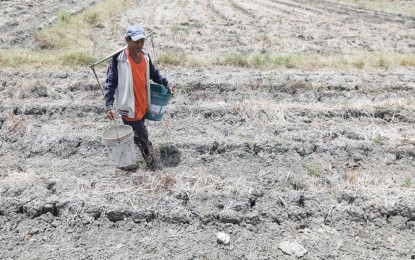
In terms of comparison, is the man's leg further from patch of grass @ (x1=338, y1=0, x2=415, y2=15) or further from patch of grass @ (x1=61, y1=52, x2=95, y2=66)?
patch of grass @ (x1=338, y1=0, x2=415, y2=15)

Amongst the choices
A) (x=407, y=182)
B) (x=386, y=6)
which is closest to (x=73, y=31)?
(x=407, y=182)

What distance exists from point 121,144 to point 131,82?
66 centimetres

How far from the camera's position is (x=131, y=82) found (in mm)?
4207

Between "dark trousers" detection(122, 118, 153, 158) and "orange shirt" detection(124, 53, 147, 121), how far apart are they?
0.08 metres

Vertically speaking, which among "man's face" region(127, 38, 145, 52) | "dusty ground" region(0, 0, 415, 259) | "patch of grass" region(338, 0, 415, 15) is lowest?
"patch of grass" region(338, 0, 415, 15)

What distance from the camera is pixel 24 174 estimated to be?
4.56 meters

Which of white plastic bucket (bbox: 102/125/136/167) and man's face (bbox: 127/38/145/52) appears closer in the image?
man's face (bbox: 127/38/145/52)

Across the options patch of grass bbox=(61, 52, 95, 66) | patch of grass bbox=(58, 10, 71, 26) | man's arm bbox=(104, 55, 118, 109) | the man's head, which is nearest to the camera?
A: the man's head

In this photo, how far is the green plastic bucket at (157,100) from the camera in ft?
14.8

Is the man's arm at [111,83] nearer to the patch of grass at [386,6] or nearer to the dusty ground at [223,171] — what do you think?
the dusty ground at [223,171]

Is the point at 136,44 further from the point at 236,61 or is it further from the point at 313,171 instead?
the point at 236,61

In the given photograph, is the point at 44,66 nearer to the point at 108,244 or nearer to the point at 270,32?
the point at 108,244

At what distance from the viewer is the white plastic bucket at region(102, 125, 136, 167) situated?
431cm

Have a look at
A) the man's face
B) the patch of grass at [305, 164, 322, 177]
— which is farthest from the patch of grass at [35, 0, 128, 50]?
the patch of grass at [305, 164, 322, 177]
